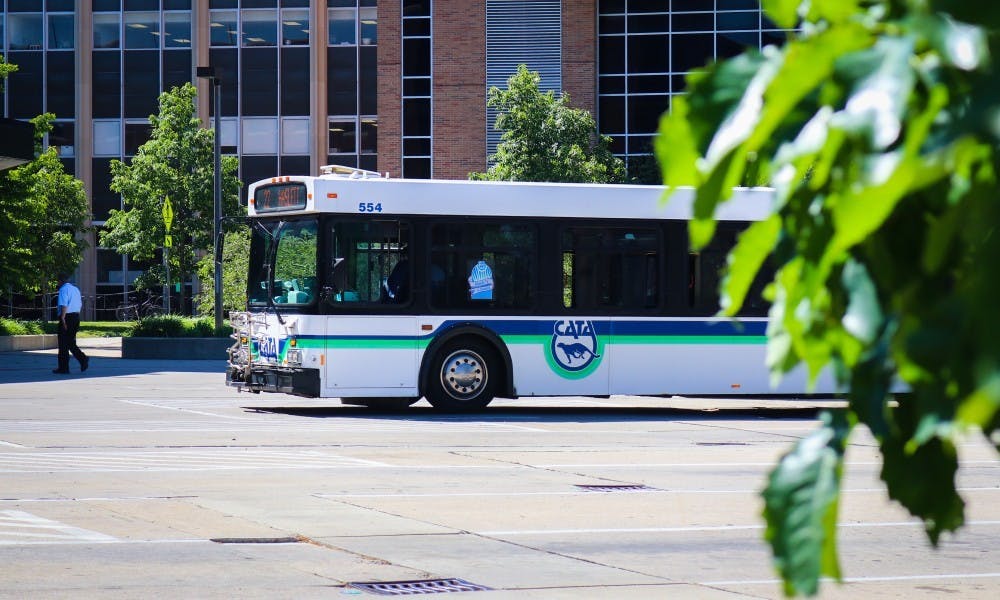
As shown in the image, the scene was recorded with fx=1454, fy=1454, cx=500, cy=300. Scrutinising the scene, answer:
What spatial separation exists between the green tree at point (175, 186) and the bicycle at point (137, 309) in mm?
7192

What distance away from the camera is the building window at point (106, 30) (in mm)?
Answer: 61031

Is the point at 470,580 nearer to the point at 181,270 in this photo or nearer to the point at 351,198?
the point at 351,198

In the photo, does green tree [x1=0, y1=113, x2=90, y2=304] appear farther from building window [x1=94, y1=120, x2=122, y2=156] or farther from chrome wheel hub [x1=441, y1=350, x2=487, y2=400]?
chrome wheel hub [x1=441, y1=350, x2=487, y2=400]

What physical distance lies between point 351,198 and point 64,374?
11.2m

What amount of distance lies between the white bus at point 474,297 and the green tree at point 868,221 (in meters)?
17.0

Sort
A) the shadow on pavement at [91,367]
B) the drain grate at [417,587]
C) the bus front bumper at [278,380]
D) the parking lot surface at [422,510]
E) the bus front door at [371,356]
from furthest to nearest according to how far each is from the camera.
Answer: the shadow on pavement at [91,367], the bus front door at [371,356], the bus front bumper at [278,380], the parking lot surface at [422,510], the drain grate at [417,587]

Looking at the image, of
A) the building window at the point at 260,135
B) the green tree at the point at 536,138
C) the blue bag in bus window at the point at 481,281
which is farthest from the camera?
the building window at the point at 260,135

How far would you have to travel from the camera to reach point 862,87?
1.24 meters

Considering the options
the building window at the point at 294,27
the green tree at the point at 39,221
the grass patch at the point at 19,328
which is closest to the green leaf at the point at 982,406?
the grass patch at the point at 19,328

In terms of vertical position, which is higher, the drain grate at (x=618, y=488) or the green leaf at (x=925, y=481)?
the green leaf at (x=925, y=481)

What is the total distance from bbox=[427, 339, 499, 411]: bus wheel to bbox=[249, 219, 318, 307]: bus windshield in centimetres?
190

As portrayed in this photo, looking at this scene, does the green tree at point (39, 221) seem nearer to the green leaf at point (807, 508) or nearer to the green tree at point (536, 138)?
the green tree at point (536, 138)

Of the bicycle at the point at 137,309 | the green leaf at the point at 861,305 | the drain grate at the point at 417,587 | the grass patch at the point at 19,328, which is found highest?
the green leaf at the point at 861,305

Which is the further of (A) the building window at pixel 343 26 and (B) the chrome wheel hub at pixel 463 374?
(A) the building window at pixel 343 26
